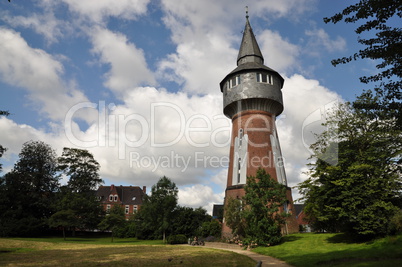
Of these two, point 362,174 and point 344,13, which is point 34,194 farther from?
point 344,13

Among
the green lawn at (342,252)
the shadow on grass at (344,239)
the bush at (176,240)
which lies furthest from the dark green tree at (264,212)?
the bush at (176,240)

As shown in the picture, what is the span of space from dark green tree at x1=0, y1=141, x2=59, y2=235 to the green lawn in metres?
38.5

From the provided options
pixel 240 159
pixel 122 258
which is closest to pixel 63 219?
pixel 240 159

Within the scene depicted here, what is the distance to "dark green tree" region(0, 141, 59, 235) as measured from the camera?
4193 cm

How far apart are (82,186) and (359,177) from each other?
44.2m

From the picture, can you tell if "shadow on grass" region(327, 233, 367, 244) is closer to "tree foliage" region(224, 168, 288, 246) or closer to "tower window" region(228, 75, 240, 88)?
"tree foliage" region(224, 168, 288, 246)

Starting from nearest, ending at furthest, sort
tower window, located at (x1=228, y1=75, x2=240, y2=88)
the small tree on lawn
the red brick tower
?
the red brick tower → tower window, located at (x1=228, y1=75, x2=240, y2=88) → the small tree on lawn

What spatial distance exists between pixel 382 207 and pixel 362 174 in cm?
244

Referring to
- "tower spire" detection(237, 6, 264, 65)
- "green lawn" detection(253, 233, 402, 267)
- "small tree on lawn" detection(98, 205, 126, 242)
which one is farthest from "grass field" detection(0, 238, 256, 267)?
"tower spire" detection(237, 6, 264, 65)

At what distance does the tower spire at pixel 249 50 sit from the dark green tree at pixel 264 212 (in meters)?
16.0

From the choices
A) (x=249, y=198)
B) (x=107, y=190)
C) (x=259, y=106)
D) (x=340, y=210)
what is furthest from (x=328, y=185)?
(x=107, y=190)

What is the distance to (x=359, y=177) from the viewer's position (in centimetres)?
1908

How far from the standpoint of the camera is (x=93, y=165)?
50.7 meters

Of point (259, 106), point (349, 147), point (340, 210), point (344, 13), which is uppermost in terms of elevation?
point (259, 106)
